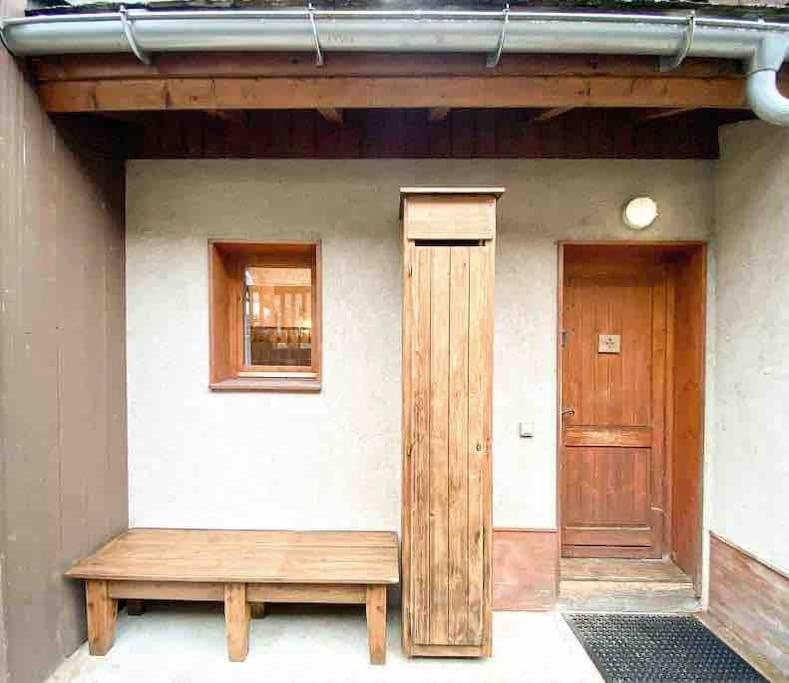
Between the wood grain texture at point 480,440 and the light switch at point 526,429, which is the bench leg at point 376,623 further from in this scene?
the light switch at point 526,429

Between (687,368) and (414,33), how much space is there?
106 inches

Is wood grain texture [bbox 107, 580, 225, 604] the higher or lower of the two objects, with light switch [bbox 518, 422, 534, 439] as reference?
lower

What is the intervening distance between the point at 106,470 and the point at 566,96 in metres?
3.36

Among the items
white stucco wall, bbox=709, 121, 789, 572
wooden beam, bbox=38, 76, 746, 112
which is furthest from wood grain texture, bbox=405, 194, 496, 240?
white stucco wall, bbox=709, 121, 789, 572

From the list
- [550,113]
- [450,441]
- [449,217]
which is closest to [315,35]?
[449,217]

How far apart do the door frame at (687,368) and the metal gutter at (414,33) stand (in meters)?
1.05

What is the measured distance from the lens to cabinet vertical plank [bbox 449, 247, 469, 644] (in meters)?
2.26

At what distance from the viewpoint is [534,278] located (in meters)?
2.84

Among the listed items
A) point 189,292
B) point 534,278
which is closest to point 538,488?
point 534,278

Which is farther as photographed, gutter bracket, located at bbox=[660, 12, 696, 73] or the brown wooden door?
the brown wooden door

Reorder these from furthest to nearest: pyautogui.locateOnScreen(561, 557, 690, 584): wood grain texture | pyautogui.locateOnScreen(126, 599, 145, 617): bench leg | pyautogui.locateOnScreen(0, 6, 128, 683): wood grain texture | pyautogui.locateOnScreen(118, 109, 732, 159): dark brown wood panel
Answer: pyautogui.locateOnScreen(561, 557, 690, 584): wood grain texture < pyautogui.locateOnScreen(118, 109, 732, 159): dark brown wood panel < pyautogui.locateOnScreen(126, 599, 145, 617): bench leg < pyautogui.locateOnScreen(0, 6, 128, 683): wood grain texture

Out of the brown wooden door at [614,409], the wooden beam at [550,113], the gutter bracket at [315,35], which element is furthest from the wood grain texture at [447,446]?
the brown wooden door at [614,409]

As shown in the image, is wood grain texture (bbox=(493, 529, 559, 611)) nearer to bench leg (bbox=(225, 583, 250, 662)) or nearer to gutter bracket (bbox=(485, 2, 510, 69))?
bench leg (bbox=(225, 583, 250, 662))

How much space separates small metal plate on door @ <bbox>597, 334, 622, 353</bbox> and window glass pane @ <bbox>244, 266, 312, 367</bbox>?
82.3 inches
